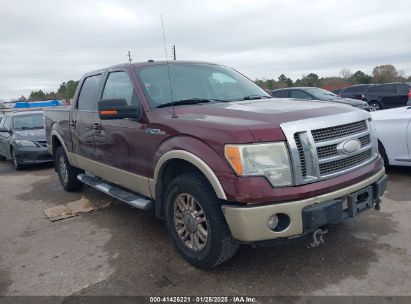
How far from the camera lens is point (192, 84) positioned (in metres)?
4.49

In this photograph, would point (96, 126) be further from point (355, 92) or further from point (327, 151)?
point (355, 92)

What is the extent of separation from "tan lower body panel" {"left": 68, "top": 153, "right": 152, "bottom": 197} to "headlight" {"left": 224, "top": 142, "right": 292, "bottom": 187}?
1390 millimetres

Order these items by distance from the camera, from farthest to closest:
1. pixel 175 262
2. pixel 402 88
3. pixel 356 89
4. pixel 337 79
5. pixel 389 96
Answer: pixel 337 79 → pixel 356 89 → pixel 389 96 → pixel 402 88 → pixel 175 262

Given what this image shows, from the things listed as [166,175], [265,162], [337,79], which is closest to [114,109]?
[166,175]

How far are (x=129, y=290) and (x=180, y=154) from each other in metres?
1.20

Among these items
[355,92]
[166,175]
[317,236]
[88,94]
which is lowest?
[317,236]

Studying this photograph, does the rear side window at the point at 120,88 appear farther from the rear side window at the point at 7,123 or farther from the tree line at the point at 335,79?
the tree line at the point at 335,79

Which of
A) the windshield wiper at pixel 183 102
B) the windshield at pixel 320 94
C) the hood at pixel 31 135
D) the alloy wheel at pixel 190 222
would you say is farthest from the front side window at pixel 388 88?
the alloy wheel at pixel 190 222

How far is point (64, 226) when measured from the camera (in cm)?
511

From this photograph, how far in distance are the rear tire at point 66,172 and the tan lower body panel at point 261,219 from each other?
4.23 meters


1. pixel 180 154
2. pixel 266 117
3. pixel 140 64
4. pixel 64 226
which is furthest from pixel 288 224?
pixel 64 226

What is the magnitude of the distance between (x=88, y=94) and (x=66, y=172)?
1769 mm

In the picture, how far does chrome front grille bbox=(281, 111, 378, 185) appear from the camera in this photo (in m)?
3.08

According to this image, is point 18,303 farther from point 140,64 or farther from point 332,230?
point 332,230
